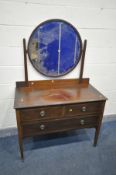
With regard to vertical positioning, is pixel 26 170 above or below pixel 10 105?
below

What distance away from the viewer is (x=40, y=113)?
1606 mm

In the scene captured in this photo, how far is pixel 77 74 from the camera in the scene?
80.4 inches

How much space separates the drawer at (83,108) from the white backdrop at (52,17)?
0.48 meters

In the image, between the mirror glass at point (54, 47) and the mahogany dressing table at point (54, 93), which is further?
the mirror glass at point (54, 47)

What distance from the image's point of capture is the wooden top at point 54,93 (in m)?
1.60

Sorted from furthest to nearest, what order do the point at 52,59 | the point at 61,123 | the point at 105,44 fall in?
1. the point at 105,44
2. the point at 52,59
3. the point at 61,123

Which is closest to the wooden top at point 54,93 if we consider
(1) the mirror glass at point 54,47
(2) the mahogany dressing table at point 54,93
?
(2) the mahogany dressing table at point 54,93

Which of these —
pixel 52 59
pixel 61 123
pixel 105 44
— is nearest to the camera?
pixel 61 123

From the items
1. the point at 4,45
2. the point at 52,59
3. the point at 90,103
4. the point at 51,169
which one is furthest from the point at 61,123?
the point at 4,45

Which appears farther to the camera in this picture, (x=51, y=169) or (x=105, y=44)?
(x=105, y=44)

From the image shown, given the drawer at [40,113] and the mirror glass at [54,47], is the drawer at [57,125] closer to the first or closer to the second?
the drawer at [40,113]

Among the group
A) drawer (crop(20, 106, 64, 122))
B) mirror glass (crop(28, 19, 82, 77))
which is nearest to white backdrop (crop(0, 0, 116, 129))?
mirror glass (crop(28, 19, 82, 77))

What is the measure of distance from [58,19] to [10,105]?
3.73 feet

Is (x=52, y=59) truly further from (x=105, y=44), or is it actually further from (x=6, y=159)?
(x=6, y=159)
